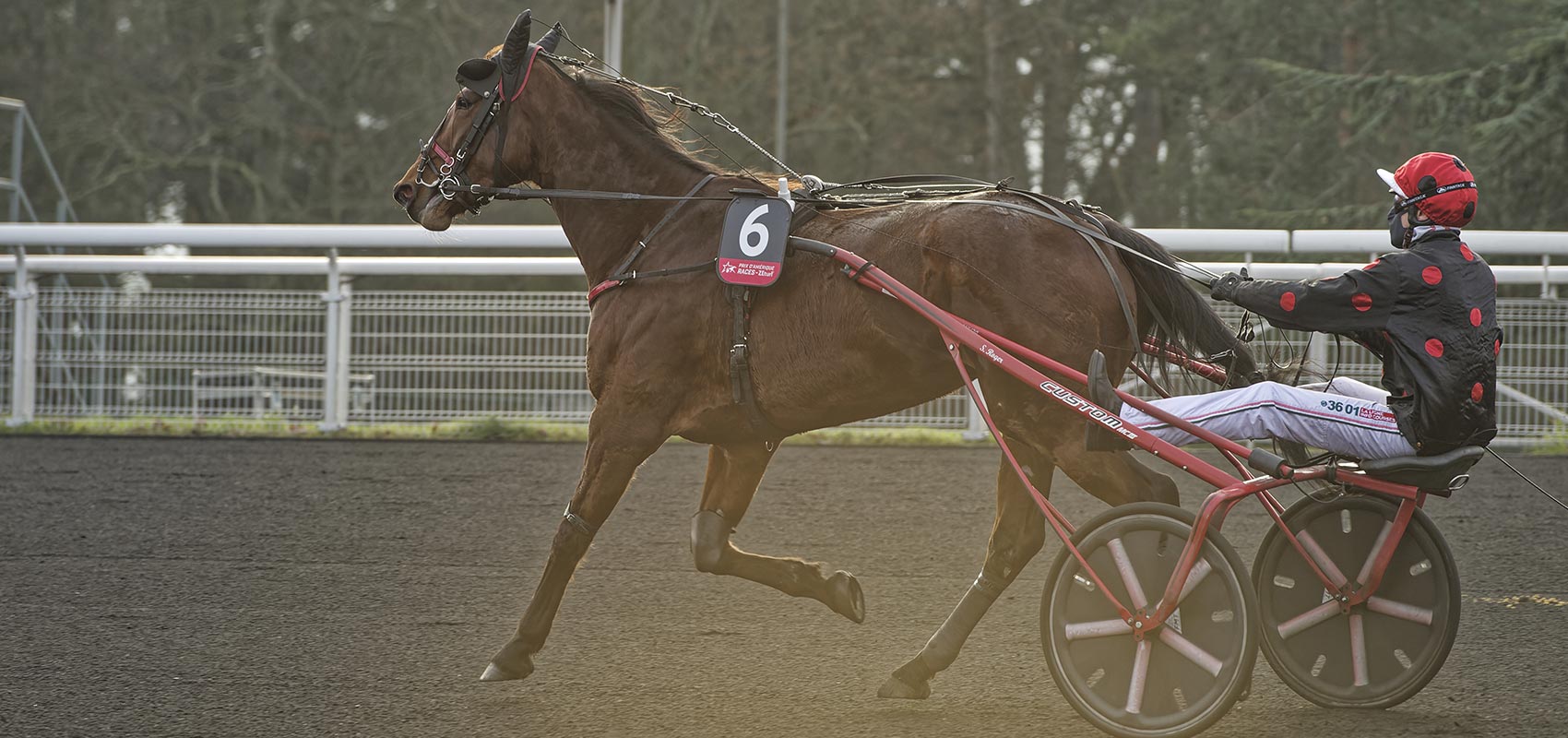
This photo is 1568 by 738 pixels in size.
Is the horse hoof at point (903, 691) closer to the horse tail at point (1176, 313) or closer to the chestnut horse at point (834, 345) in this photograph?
the chestnut horse at point (834, 345)

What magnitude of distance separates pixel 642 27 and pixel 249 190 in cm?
613

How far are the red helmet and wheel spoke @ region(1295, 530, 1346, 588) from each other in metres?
0.89

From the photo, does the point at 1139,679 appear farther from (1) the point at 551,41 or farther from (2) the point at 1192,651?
(1) the point at 551,41

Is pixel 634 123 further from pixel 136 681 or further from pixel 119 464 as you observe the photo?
pixel 119 464

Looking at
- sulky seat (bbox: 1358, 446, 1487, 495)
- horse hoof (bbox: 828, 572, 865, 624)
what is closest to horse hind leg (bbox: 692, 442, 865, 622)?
horse hoof (bbox: 828, 572, 865, 624)

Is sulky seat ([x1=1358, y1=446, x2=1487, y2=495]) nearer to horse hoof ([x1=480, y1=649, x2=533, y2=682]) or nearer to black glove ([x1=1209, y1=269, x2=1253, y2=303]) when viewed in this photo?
black glove ([x1=1209, y1=269, x2=1253, y2=303])

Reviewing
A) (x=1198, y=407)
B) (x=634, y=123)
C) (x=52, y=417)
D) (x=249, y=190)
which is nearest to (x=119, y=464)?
(x=52, y=417)

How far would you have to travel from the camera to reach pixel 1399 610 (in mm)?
3840

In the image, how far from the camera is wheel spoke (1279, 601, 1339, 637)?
3891 millimetres

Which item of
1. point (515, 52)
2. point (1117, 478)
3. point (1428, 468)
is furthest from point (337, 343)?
point (1428, 468)

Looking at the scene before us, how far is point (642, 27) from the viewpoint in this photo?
21484 mm

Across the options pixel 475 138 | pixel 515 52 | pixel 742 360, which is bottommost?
pixel 742 360

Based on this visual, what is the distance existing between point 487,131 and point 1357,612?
9.84 ft

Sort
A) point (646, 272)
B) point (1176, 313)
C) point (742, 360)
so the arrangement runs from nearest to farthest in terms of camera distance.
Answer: point (1176, 313) < point (742, 360) < point (646, 272)
